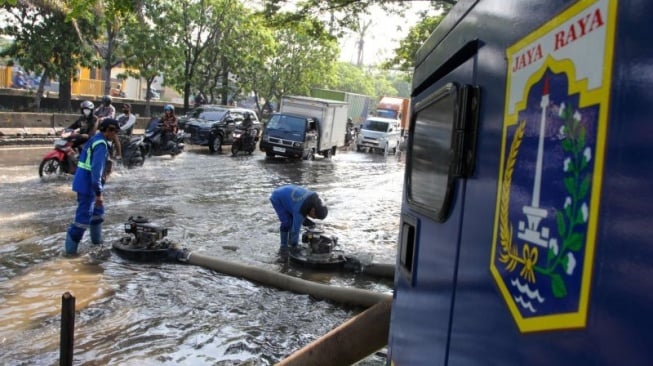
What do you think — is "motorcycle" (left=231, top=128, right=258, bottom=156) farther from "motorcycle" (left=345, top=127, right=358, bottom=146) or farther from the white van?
"motorcycle" (left=345, top=127, right=358, bottom=146)

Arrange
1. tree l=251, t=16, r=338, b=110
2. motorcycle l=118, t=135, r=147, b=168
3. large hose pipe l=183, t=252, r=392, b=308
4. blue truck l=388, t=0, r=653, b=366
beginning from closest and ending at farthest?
blue truck l=388, t=0, r=653, b=366, large hose pipe l=183, t=252, r=392, b=308, motorcycle l=118, t=135, r=147, b=168, tree l=251, t=16, r=338, b=110

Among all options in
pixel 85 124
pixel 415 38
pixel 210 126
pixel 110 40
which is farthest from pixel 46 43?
pixel 415 38

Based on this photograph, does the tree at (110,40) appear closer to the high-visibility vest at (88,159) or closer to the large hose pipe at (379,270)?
the high-visibility vest at (88,159)

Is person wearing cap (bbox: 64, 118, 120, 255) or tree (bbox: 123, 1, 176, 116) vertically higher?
tree (bbox: 123, 1, 176, 116)

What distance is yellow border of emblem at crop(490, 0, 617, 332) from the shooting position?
919 mm

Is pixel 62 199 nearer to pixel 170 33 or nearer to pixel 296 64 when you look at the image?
pixel 170 33

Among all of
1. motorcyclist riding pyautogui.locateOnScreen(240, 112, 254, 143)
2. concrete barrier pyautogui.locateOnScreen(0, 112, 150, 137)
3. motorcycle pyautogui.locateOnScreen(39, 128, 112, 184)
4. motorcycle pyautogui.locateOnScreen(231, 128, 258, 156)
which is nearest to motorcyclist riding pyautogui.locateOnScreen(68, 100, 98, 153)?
motorcycle pyautogui.locateOnScreen(39, 128, 112, 184)

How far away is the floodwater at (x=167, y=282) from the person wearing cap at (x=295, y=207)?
1.53 ft

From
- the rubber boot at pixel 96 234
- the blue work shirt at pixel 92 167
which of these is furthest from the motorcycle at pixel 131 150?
the blue work shirt at pixel 92 167

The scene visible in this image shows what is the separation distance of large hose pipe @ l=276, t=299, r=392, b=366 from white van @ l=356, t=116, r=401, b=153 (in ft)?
89.1

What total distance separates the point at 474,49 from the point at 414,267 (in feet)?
2.82

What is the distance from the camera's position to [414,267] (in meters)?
2.23

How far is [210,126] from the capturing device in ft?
72.6

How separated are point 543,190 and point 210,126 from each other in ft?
70.9
